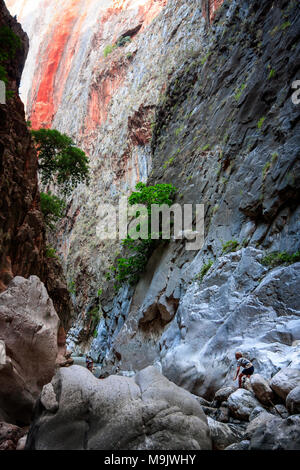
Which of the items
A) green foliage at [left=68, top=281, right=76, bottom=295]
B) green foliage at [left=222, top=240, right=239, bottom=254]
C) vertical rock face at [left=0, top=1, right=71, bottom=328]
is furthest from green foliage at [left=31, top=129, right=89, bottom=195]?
green foliage at [left=68, top=281, right=76, bottom=295]

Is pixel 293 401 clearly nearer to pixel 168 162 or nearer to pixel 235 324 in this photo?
pixel 235 324

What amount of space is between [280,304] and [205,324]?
2.33 metres

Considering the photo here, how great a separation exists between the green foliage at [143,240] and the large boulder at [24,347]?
8.22 m

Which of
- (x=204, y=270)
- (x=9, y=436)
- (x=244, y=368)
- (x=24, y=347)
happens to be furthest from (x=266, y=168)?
(x=9, y=436)

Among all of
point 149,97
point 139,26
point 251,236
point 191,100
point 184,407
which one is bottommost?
point 184,407

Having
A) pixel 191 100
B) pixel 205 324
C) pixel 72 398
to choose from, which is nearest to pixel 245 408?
pixel 72 398

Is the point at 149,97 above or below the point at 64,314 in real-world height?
above

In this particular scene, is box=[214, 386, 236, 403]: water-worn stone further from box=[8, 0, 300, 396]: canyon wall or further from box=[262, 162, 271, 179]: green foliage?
box=[262, 162, 271, 179]: green foliage

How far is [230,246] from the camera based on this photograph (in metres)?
10.3

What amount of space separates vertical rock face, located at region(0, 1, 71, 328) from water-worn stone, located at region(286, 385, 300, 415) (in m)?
8.37

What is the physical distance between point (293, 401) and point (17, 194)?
10.5 metres

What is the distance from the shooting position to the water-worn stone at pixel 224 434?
14.2 ft

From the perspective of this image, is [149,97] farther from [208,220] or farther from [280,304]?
[280,304]
